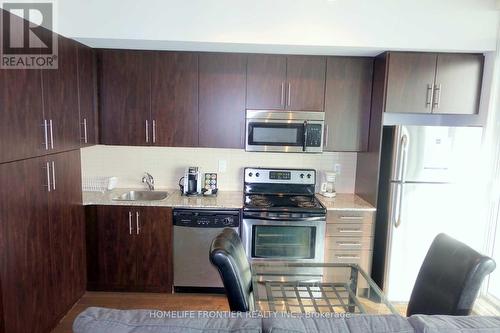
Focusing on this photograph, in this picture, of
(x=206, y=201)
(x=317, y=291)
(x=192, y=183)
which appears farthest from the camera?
(x=192, y=183)

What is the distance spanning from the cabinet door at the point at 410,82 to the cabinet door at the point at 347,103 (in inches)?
11.4

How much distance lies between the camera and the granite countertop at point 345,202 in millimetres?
2979

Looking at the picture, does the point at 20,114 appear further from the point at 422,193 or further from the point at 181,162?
the point at 422,193

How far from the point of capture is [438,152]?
9.05ft

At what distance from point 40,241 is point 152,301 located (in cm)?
115

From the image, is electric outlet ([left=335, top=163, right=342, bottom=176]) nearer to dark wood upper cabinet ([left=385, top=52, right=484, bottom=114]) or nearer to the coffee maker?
dark wood upper cabinet ([left=385, top=52, right=484, bottom=114])

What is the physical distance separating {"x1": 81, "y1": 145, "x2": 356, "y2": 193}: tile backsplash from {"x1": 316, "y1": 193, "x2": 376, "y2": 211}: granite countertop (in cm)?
20

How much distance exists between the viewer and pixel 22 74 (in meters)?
2.02

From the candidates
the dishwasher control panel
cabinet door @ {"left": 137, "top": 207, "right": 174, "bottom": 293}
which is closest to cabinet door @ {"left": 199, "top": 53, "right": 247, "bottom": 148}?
the dishwasher control panel

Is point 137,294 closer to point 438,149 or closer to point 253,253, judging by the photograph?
point 253,253

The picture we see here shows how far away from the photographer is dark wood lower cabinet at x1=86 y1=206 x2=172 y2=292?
9.78 ft

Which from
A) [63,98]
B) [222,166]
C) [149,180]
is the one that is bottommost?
[149,180]

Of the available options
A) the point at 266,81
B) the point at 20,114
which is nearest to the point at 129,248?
the point at 20,114

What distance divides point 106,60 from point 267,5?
1572 millimetres
